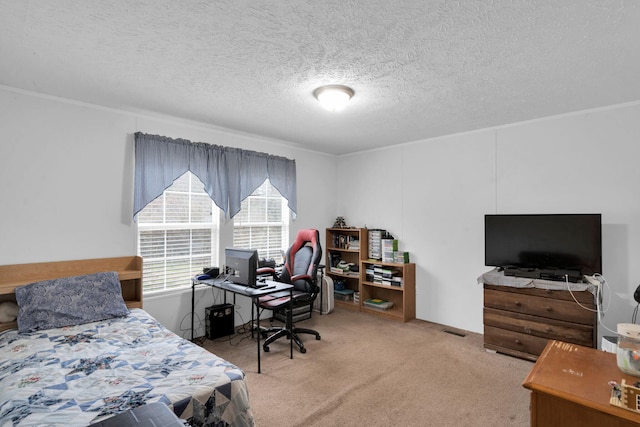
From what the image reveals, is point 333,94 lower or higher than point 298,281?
higher

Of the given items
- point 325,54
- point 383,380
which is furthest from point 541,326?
point 325,54

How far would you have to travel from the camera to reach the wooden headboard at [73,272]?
269cm

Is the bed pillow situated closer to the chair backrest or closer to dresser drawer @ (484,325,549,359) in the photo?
the chair backrest

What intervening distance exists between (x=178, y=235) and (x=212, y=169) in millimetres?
867

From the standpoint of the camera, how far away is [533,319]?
3.17 m

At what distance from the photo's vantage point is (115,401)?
1511mm

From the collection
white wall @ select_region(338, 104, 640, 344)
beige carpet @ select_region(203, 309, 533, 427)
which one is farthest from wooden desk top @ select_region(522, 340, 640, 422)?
white wall @ select_region(338, 104, 640, 344)

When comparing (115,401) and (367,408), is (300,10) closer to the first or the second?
(115,401)

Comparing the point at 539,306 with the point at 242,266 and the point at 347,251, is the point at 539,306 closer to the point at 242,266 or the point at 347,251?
the point at 347,251

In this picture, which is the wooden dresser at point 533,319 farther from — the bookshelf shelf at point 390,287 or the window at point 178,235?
the window at point 178,235

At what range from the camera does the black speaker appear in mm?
3736

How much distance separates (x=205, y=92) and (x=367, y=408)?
2872mm

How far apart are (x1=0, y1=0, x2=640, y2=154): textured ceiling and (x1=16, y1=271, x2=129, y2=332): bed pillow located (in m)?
1.65

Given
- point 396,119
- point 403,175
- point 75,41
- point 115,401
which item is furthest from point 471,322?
point 75,41
